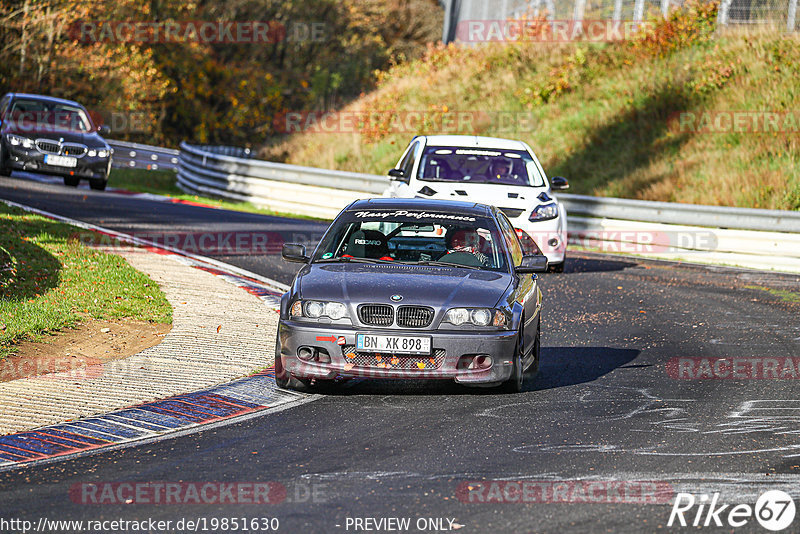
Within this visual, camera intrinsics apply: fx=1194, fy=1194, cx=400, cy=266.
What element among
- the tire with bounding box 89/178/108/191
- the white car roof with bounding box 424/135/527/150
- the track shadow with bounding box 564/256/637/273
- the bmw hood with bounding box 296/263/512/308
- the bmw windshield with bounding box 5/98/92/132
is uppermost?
the white car roof with bounding box 424/135/527/150

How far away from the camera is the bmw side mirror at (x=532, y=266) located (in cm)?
963

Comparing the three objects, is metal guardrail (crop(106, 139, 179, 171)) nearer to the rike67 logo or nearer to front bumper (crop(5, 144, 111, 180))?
front bumper (crop(5, 144, 111, 180))

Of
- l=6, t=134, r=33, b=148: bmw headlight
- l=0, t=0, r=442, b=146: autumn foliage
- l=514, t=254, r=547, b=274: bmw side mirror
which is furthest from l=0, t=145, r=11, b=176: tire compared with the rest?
l=514, t=254, r=547, b=274: bmw side mirror

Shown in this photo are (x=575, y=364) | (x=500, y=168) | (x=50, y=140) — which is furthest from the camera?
(x=50, y=140)

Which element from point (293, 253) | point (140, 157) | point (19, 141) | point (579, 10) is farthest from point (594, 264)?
point (140, 157)

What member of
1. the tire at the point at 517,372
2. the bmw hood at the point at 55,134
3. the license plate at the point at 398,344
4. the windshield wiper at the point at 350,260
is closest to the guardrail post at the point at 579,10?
the bmw hood at the point at 55,134

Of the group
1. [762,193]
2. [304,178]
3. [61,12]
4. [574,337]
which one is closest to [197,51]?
[61,12]

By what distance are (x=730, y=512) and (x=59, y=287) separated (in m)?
8.83

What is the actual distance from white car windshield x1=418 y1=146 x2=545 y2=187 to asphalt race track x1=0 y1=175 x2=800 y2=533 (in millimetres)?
5080

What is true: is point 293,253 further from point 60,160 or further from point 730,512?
point 60,160

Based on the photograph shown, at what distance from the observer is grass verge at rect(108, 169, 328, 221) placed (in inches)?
1026

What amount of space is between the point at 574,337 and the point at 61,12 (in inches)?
1212

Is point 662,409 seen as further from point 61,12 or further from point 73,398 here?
point 61,12

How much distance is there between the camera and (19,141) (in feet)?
81.1
